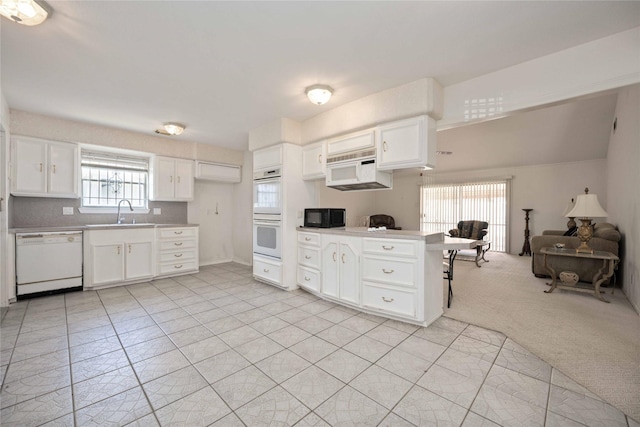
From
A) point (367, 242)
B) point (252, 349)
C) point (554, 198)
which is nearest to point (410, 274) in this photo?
point (367, 242)

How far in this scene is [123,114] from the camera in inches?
140

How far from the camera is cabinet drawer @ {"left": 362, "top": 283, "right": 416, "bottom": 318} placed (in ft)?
8.44

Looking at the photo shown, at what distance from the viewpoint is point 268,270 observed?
3986 millimetres

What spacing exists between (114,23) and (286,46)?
121 centimetres

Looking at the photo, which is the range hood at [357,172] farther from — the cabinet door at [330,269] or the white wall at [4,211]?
the white wall at [4,211]

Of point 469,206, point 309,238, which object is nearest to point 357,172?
point 309,238

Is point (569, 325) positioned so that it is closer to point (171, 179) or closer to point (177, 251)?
point (177, 251)

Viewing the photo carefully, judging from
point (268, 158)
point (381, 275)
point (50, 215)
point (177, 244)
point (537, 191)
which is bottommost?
point (381, 275)

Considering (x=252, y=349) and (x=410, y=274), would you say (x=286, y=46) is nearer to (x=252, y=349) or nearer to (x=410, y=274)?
A: (x=410, y=274)

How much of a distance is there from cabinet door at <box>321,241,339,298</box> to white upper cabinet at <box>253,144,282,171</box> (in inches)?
55.9

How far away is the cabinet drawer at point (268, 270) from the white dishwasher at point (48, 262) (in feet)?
7.88

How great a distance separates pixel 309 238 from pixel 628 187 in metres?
4.38

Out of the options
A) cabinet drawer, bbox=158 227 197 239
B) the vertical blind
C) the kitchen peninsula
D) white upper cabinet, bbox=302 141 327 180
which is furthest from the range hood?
the vertical blind

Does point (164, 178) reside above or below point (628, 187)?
above
